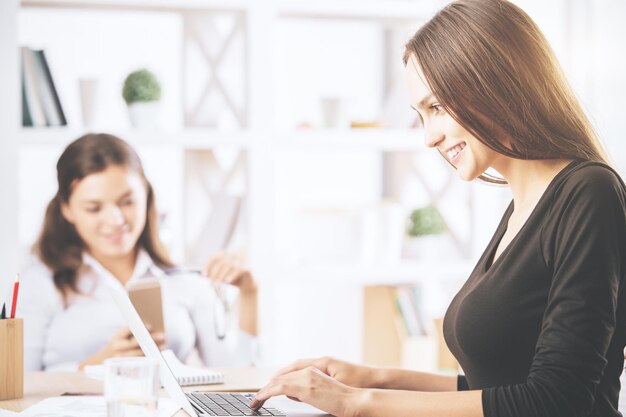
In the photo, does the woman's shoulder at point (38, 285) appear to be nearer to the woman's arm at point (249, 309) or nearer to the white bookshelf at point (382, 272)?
the woman's arm at point (249, 309)

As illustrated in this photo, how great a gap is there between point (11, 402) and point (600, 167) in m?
1.10

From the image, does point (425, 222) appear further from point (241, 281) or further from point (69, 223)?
point (69, 223)

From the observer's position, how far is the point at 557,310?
1195mm

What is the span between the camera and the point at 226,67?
3025 mm

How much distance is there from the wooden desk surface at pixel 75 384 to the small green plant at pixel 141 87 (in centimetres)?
136

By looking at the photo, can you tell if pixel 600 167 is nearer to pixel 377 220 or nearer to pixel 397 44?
pixel 377 220

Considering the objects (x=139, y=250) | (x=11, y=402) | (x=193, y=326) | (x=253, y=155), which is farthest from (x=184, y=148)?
(x=11, y=402)

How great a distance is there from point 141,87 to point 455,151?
1.71 meters

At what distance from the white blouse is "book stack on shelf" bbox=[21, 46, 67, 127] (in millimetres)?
556

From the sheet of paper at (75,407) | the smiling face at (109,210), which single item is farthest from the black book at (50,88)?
the sheet of paper at (75,407)

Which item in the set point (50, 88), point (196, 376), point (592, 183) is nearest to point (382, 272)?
point (50, 88)

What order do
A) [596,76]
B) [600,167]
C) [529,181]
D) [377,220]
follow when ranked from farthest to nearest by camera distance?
[596,76] < [377,220] < [529,181] < [600,167]

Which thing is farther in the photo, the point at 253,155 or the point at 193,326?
the point at 253,155

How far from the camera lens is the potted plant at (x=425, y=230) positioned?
321 centimetres
